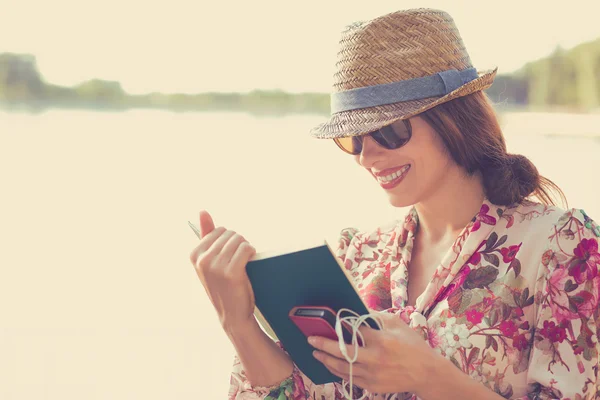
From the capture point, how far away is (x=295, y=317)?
3.05 feet

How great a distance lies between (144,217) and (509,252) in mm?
4133

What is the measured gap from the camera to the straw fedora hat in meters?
1.09

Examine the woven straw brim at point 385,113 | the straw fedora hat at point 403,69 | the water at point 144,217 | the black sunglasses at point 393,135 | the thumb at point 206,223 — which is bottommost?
the water at point 144,217

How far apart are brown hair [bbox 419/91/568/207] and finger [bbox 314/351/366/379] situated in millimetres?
385

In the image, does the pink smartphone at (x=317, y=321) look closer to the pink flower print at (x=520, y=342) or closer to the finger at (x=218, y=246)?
the finger at (x=218, y=246)

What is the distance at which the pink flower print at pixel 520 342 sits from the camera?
100 cm

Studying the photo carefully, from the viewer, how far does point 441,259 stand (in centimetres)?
118

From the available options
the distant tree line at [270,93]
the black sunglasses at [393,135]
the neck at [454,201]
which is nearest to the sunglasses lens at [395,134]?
the black sunglasses at [393,135]

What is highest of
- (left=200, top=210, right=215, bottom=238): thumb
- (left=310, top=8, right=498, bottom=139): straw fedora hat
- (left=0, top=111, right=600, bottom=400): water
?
(left=310, top=8, right=498, bottom=139): straw fedora hat

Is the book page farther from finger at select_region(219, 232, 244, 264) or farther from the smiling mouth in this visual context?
the smiling mouth

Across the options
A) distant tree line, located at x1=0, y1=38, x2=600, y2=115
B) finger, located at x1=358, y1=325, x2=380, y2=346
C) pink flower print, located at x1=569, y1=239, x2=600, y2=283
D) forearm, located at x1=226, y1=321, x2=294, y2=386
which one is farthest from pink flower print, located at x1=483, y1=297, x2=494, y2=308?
distant tree line, located at x1=0, y1=38, x2=600, y2=115

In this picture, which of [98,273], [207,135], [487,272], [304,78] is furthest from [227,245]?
[207,135]

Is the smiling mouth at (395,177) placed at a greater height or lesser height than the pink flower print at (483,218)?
greater

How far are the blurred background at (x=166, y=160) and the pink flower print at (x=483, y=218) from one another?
1.44 metres
